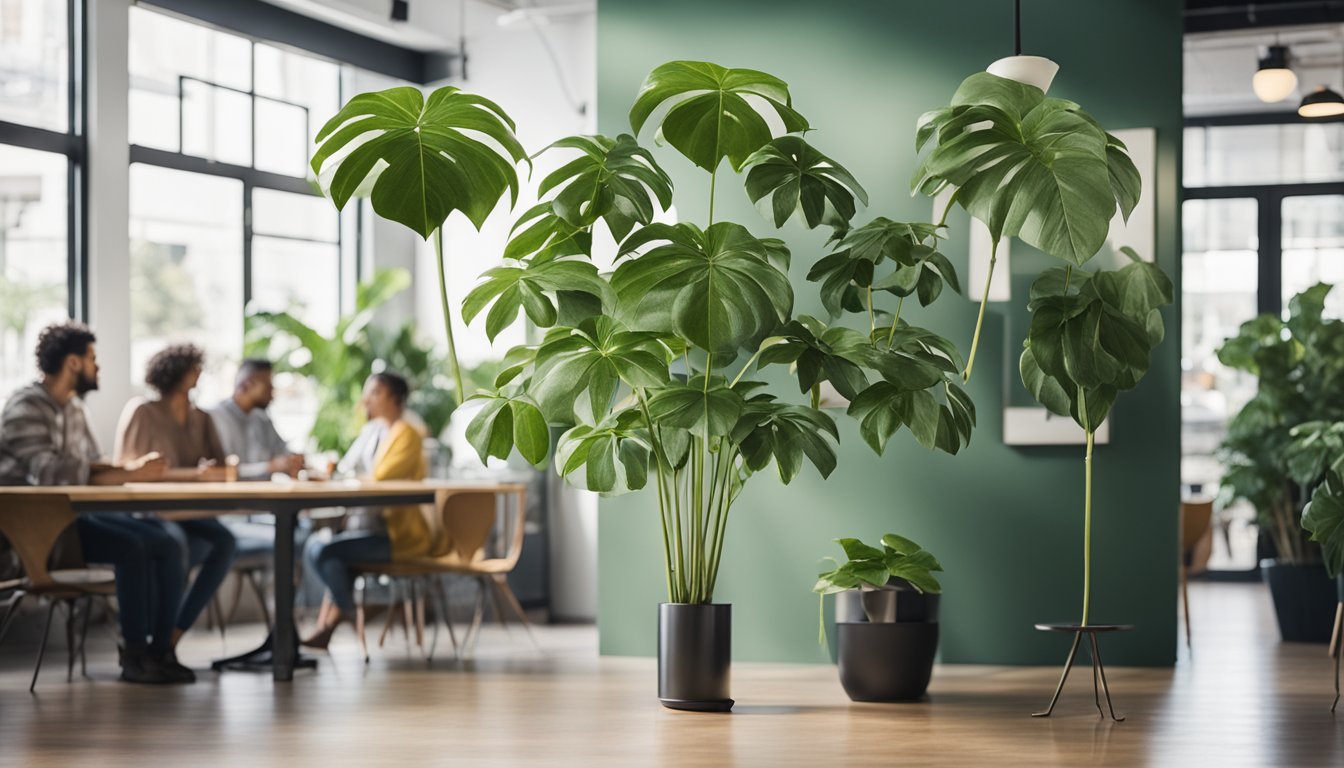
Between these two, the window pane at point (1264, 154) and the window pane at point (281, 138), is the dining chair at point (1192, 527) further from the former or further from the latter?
the window pane at point (281, 138)

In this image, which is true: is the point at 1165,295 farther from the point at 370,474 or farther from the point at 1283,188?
the point at 1283,188

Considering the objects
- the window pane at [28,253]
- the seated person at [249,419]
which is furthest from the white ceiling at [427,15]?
the seated person at [249,419]

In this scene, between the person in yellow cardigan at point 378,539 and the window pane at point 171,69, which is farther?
the window pane at point 171,69

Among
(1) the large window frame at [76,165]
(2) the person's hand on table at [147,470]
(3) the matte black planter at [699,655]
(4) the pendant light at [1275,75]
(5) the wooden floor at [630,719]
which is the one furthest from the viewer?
(4) the pendant light at [1275,75]

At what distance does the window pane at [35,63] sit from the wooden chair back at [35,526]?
3175 mm

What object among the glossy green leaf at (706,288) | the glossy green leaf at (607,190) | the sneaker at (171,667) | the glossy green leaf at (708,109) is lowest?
the sneaker at (171,667)

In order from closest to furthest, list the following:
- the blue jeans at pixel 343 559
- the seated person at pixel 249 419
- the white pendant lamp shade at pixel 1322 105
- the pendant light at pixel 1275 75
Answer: the blue jeans at pixel 343 559 → the seated person at pixel 249 419 → the white pendant lamp shade at pixel 1322 105 → the pendant light at pixel 1275 75

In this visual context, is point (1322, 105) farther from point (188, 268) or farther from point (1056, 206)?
point (188, 268)

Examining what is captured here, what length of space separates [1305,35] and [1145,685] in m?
6.49

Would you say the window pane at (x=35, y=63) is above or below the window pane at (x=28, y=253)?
above

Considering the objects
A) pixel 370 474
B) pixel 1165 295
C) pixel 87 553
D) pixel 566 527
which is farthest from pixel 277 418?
pixel 1165 295

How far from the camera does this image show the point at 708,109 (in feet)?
16.5

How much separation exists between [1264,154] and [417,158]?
394 inches

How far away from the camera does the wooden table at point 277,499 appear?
5.86 m
